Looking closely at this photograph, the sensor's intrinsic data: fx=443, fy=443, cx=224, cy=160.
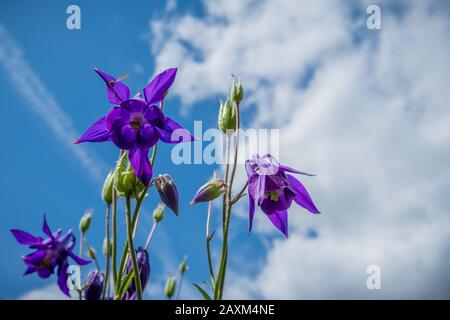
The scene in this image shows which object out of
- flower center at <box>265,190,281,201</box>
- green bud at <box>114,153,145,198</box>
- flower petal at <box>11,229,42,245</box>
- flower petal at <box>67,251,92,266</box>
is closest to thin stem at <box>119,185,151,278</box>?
green bud at <box>114,153,145,198</box>

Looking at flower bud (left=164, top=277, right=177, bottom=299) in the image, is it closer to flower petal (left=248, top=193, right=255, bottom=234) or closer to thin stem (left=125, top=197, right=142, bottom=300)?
flower petal (left=248, top=193, right=255, bottom=234)

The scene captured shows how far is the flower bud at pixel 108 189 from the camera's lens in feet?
4.89

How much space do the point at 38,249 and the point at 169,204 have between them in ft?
1.24

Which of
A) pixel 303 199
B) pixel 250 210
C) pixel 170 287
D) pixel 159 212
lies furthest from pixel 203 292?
pixel 170 287

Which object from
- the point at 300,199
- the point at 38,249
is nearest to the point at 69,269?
the point at 38,249

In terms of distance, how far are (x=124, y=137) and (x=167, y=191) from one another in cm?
19

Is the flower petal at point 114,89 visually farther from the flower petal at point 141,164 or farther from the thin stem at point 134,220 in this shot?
the thin stem at point 134,220

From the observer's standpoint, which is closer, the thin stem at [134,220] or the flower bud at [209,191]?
the thin stem at [134,220]

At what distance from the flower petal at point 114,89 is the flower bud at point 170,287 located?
5.03 ft

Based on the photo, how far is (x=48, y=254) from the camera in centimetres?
122

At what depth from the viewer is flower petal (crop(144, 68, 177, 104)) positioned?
1216 mm

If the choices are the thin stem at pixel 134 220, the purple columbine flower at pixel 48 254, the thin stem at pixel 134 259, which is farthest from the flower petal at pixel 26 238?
the thin stem at pixel 134 259
